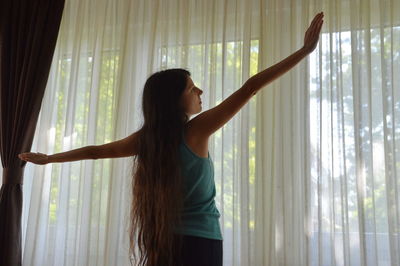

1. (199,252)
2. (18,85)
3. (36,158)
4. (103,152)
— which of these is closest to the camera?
(199,252)

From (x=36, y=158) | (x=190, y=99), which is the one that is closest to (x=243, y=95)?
(x=190, y=99)

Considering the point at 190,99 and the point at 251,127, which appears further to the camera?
the point at 251,127

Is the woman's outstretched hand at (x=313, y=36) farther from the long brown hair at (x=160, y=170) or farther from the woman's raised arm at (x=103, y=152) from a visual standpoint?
the woman's raised arm at (x=103, y=152)

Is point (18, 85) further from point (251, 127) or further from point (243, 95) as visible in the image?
point (243, 95)

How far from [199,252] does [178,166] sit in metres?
0.28

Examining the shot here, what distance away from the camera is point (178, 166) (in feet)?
4.65

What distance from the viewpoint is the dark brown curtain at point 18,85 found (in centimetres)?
263

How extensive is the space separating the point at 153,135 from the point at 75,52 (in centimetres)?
154

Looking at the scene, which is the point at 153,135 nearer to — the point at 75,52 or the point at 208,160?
the point at 208,160

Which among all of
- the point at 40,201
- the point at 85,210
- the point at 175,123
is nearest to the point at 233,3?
the point at 175,123

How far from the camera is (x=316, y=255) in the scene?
7.02 ft

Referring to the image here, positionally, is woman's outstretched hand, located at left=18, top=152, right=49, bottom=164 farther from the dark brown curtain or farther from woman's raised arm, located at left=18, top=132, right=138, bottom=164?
the dark brown curtain

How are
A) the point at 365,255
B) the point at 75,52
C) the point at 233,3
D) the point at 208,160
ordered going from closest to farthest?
1. the point at 208,160
2. the point at 365,255
3. the point at 233,3
4. the point at 75,52

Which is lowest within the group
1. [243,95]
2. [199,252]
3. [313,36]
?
[199,252]
